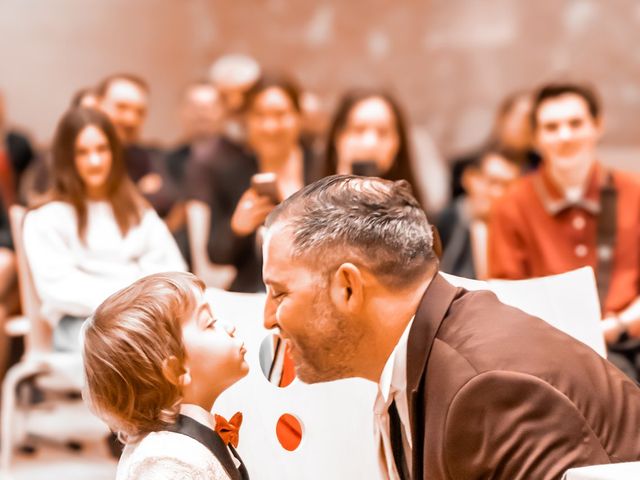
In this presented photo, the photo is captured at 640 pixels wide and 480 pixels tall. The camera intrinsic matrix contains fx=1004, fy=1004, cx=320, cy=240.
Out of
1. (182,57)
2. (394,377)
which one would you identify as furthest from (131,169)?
(182,57)

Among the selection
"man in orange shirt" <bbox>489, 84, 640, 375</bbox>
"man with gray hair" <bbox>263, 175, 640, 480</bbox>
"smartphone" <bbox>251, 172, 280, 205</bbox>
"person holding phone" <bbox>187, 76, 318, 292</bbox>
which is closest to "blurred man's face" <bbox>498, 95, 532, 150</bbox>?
"man in orange shirt" <bbox>489, 84, 640, 375</bbox>

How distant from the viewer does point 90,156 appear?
3021 millimetres

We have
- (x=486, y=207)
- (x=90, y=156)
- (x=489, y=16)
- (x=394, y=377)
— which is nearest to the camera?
(x=394, y=377)

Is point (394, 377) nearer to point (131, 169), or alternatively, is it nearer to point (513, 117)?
point (131, 169)

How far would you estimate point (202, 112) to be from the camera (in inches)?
213

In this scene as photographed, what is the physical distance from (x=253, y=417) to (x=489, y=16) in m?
5.95

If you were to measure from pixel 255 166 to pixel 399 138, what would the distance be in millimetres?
573

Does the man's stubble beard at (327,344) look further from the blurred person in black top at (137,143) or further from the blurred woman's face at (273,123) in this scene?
the blurred woman's face at (273,123)

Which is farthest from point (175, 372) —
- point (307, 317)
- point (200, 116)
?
point (200, 116)

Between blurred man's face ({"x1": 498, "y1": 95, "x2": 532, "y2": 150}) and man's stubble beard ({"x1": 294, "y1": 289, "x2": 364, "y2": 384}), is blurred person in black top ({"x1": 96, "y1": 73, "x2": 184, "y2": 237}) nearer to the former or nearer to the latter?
blurred man's face ({"x1": 498, "y1": 95, "x2": 532, "y2": 150})

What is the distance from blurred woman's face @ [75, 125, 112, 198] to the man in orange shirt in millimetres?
1451

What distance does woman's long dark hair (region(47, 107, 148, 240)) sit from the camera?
302cm

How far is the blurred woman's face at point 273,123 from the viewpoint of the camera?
154 inches

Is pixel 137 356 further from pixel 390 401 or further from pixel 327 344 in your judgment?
pixel 390 401
